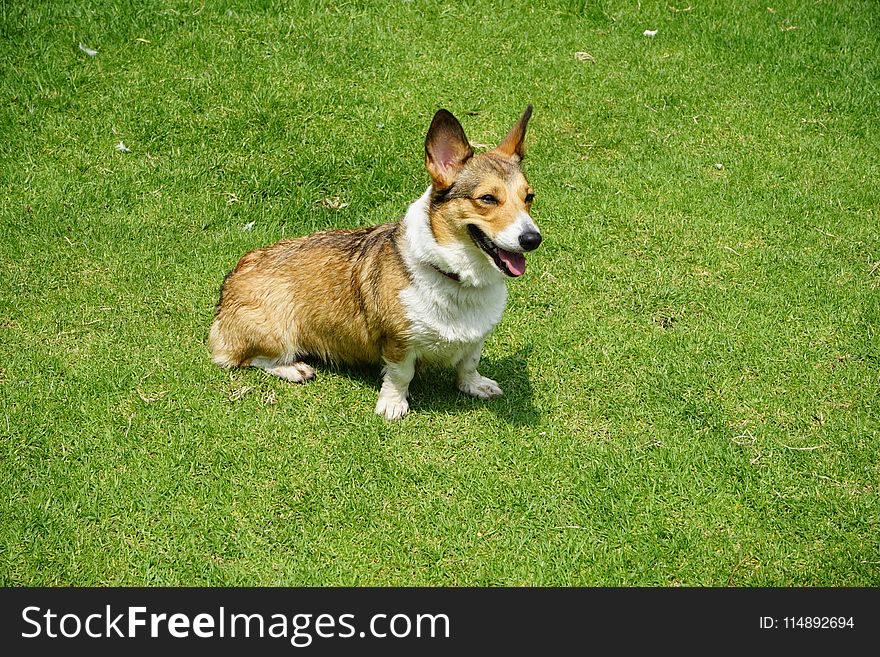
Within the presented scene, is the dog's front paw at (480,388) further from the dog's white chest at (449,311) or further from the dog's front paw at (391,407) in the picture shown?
the dog's white chest at (449,311)

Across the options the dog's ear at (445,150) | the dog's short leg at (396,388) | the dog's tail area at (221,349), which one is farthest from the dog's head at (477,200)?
the dog's tail area at (221,349)

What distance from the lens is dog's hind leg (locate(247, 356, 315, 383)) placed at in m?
5.04

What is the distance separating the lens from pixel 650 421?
4.90 metres

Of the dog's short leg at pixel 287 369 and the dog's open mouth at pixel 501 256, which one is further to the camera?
the dog's short leg at pixel 287 369

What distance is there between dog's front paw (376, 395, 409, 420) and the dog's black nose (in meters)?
1.39

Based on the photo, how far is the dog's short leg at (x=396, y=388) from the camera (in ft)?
15.1

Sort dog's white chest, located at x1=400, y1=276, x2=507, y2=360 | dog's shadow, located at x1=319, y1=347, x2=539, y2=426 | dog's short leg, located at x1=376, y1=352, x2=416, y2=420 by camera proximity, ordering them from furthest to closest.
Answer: dog's shadow, located at x1=319, y1=347, x2=539, y2=426
dog's short leg, located at x1=376, y1=352, x2=416, y2=420
dog's white chest, located at x1=400, y1=276, x2=507, y2=360

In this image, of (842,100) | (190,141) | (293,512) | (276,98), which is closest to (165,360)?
(293,512)

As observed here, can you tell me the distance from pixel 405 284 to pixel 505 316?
152cm

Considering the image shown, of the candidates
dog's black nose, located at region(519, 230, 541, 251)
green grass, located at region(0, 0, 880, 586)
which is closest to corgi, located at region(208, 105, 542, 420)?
dog's black nose, located at region(519, 230, 541, 251)

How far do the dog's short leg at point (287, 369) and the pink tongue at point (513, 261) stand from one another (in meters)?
1.65

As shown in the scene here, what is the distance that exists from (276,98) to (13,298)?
295cm

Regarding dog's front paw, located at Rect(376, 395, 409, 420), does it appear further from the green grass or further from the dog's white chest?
the dog's white chest

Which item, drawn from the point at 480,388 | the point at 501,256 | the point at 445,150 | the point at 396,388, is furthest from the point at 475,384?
the point at 445,150
